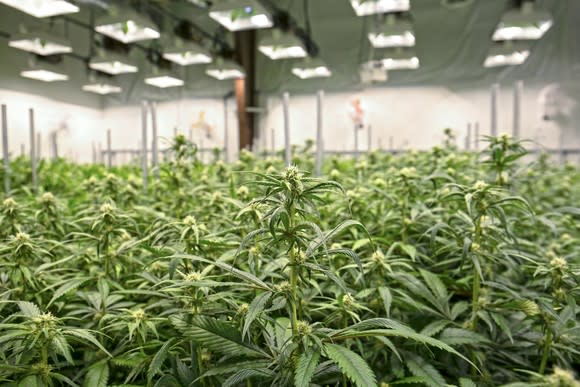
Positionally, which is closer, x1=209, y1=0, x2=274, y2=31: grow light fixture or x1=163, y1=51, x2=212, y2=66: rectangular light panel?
x1=209, y1=0, x2=274, y2=31: grow light fixture

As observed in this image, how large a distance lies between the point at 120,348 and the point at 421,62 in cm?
704

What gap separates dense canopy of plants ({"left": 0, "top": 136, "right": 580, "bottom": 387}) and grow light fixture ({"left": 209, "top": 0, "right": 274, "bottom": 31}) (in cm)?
288

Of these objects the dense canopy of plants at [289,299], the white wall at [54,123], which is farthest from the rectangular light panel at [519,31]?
the white wall at [54,123]

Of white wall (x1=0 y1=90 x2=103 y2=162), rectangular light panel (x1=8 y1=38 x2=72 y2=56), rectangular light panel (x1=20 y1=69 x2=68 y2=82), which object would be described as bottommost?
white wall (x1=0 y1=90 x2=103 y2=162)

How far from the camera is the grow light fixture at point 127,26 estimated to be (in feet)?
12.3

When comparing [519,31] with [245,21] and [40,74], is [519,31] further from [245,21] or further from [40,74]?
[40,74]

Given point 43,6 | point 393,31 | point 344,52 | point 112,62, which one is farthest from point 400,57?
point 43,6

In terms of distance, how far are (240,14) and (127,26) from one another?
1.08 meters

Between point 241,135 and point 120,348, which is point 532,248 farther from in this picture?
point 241,135

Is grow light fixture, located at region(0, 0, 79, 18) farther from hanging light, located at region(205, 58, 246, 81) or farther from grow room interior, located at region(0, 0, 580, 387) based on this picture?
hanging light, located at region(205, 58, 246, 81)

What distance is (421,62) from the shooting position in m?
6.88

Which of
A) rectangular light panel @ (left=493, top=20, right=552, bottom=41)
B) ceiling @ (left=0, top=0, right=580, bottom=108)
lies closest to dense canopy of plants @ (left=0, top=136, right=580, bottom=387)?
rectangular light panel @ (left=493, top=20, right=552, bottom=41)

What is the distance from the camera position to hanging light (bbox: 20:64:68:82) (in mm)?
5262

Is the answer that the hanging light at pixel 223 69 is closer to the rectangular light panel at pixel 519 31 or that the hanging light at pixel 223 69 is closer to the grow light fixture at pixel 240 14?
the grow light fixture at pixel 240 14
